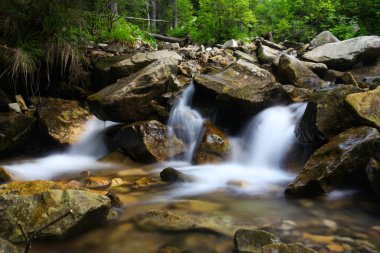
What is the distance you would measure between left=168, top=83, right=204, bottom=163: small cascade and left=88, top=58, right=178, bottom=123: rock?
1.54ft

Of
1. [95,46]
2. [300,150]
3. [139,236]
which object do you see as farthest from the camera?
[95,46]

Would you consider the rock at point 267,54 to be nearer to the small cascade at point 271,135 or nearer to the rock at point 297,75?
the rock at point 297,75

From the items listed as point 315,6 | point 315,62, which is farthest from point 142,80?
point 315,6

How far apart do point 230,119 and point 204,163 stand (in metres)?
1.19

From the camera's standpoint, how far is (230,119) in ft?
23.4

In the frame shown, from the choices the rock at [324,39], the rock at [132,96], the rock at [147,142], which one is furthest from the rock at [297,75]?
the rock at [324,39]

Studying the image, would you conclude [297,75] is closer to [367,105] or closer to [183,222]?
[367,105]

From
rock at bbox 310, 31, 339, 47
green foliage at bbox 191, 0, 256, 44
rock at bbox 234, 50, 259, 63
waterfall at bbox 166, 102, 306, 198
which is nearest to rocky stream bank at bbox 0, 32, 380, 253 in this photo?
waterfall at bbox 166, 102, 306, 198

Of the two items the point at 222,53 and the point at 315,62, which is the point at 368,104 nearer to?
the point at 315,62

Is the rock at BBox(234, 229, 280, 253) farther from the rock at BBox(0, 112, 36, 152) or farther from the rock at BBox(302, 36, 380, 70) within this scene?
the rock at BBox(302, 36, 380, 70)

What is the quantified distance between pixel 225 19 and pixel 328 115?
1056 cm

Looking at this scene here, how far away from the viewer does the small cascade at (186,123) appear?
705 cm

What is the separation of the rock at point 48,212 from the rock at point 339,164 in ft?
8.05

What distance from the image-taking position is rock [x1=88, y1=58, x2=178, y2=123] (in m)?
6.87
